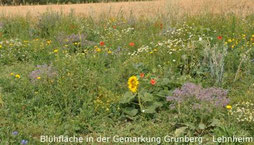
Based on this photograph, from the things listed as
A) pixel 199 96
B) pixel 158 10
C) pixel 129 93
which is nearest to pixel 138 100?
pixel 129 93

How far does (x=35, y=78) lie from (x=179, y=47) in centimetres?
212

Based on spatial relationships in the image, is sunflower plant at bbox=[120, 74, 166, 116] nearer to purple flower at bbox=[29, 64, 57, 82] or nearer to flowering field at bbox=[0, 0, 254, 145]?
flowering field at bbox=[0, 0, 254, 145]

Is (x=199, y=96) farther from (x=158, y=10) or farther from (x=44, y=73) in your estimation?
(x=158, y=10)

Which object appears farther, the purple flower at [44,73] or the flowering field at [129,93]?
the purple flower at [44,73]

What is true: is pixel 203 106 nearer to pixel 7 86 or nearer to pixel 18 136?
pixel 18 136

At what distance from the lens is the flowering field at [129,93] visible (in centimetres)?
368

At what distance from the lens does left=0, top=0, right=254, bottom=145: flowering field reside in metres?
3.68

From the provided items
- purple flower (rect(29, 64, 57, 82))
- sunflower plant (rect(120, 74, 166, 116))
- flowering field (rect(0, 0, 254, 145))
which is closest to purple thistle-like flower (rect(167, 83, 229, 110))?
flowering field (rect(0, 0, 254, 145))

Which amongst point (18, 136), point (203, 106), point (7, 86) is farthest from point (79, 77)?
point (203, 106)

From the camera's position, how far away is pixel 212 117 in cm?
380

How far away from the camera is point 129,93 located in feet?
13.9

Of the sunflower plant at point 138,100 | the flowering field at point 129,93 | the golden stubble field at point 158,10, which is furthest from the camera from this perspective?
the golden stubble field at point 158,10

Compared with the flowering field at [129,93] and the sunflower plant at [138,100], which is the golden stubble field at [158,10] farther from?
the sunflower plant at [138,100]

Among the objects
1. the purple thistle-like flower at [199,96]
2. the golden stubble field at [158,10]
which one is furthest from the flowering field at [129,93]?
the golden stubble field at [158,10]
